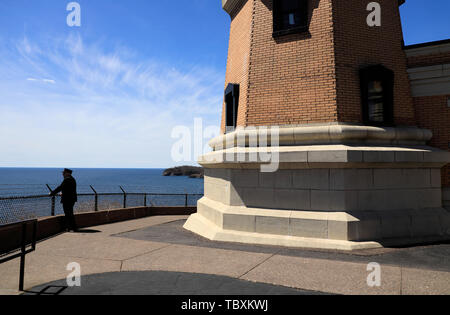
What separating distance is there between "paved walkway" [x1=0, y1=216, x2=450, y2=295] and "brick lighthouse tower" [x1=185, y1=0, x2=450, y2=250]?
825 millimetres

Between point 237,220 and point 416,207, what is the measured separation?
→ 528 cm

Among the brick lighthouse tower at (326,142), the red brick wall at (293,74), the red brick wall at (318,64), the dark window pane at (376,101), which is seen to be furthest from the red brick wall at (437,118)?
the red brick wall at (293,74)

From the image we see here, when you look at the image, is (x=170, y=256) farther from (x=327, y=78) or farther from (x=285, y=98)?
(x=327, y=78)

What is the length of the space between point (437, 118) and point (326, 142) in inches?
185

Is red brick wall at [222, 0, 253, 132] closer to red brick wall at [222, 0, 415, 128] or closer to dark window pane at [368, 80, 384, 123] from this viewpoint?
red brick wall at [222, 0, 415, 128]

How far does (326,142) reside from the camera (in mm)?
8211

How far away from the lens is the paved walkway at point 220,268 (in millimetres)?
4535

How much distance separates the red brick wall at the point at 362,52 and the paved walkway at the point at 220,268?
4125mm

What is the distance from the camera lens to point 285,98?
8.95 metres

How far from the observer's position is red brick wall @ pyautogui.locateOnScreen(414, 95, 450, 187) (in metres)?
9.70

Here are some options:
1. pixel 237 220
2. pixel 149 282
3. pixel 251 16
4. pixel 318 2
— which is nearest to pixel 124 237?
pixel 237 220

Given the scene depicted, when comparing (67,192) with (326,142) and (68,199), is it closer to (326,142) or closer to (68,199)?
(68,199)
